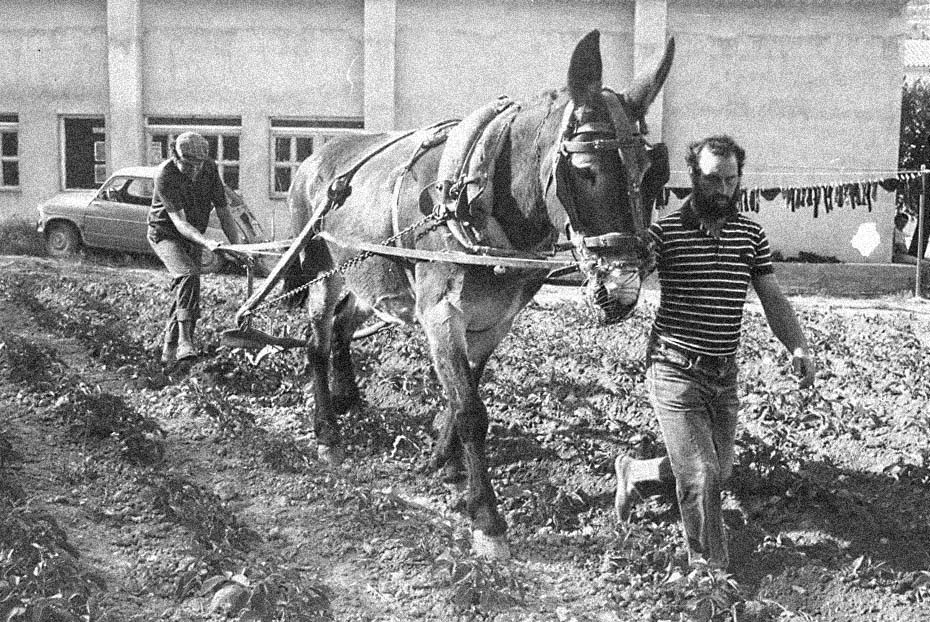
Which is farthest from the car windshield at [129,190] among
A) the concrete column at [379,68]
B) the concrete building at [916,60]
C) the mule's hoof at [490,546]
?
the concrete building at [916,60]

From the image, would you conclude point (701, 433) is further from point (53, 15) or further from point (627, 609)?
point (53, 15)

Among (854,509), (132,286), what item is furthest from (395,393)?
(132,286)

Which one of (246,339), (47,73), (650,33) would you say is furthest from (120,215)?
(246,339)

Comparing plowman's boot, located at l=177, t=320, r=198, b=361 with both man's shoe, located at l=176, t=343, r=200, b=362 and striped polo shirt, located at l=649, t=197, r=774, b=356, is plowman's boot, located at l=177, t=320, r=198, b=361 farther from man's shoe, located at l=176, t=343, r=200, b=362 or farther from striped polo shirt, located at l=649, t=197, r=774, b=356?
striped polo shirt, located at l=649, t=197, r=774, b=356

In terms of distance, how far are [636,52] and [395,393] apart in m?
13.3

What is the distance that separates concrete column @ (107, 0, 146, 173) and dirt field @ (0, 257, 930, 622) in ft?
39.3

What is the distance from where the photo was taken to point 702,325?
16.1 feet

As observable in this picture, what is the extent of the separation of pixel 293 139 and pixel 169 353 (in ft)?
41.5

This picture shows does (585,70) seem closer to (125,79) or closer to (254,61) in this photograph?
(254,61)

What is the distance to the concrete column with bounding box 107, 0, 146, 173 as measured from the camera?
68.1 ft

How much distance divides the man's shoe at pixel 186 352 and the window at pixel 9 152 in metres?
14.6

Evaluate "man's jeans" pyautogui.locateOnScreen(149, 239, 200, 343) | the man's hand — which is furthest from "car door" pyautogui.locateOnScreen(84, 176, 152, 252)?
the man's hand

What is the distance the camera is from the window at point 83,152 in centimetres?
2169

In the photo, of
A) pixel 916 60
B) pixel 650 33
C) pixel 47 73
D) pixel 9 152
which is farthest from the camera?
pixel 916 60
